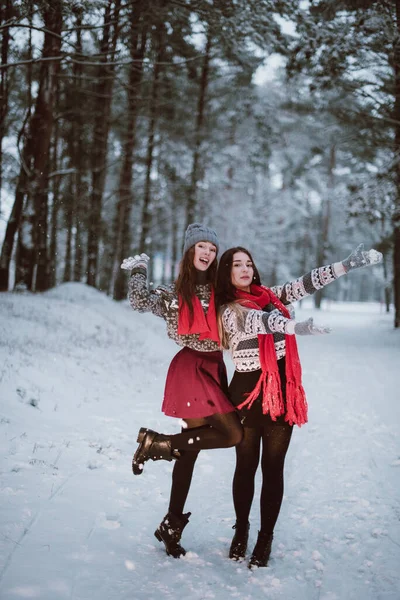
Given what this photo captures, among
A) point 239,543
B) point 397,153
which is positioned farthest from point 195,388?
point 397,153

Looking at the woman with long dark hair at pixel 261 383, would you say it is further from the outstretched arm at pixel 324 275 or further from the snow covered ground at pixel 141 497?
the snow covered ground at pixel 141 497

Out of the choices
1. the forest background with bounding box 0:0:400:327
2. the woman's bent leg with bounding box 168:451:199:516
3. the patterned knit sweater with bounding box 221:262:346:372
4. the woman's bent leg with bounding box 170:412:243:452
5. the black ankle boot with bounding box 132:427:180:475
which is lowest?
the woman's bent leg with bounding box 168:451:199:516

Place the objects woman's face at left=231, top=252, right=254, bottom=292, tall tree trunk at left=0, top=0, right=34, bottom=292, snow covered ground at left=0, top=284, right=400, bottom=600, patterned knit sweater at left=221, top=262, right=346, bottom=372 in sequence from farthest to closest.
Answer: tall tree trunk at left=0, top=0, right=34, bottom=292, woman's face at left=231, top=252, right=254, bottom=292, patterned knit sweater at left=221, top=262, right=346, bottom=372, snow covered ground at left=0, top=284, right=400, bottom=600

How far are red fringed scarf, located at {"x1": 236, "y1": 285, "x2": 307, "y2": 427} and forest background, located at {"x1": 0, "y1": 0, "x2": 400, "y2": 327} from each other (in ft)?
15.7

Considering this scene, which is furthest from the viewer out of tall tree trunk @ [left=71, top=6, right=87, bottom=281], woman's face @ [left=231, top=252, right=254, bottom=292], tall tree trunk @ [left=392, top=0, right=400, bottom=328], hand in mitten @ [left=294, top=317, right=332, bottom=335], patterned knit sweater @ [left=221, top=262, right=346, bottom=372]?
tall tree trunk @ [left=71, top=6, right=87, bottom=281]

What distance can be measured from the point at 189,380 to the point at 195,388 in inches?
2.6

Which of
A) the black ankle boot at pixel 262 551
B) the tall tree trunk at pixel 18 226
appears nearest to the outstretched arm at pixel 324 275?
the black ankle boot at pixel 262 551

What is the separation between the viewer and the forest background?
24.9ft

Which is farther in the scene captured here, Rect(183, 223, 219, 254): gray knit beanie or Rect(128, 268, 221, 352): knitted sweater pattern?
Rect(183, 223, 219, 254): gray knit beanie

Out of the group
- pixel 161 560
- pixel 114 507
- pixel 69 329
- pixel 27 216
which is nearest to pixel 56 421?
pixel 114 507

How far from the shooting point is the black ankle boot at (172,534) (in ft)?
9.27

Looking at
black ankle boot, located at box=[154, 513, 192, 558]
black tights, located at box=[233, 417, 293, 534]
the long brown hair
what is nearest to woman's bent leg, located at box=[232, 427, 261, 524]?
black tights, located at box=[233, 417, 293, 534]

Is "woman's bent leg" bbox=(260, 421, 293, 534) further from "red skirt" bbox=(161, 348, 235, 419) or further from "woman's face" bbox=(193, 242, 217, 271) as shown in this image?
"woman's face" bbox=(193, 242, 217, 271)

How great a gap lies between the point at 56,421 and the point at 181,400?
2.44 meters
